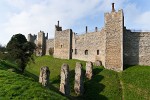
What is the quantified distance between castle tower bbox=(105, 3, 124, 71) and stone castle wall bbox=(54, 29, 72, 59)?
13.5 m

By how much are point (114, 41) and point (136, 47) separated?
128 inches

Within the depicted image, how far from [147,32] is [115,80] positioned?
927 centimetres

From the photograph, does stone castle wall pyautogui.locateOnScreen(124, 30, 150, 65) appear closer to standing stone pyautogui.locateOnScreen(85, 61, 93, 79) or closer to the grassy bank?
standing stone pyautogui.locateOnScreen(85, 61, 93, 79)

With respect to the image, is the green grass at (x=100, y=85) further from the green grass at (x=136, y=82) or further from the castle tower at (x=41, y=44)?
the castle tower at (x=41, y=44)

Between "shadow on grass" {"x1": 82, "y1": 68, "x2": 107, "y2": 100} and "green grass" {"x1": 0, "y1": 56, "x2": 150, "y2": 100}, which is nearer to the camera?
"green grass" {"x1": 0, "y1": 56, "x2": 150, "y2": 100}

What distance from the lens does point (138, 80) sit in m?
33.0

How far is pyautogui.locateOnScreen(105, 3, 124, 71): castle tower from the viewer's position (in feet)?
122

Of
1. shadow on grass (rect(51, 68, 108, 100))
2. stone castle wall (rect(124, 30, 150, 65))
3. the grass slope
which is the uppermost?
stone castle wall (rect(124, 30, 150, 65))

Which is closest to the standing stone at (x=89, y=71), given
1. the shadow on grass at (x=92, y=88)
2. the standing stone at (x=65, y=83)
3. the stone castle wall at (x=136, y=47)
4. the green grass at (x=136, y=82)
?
the shadow on grass at (x=92, y=88)

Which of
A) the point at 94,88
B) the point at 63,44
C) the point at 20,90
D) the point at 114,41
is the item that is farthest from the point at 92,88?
the point at 63,44

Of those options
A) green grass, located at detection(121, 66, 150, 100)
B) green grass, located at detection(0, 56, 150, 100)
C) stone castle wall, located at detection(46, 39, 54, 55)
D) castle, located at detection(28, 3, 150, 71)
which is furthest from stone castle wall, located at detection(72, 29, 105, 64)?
stone castle wall, located at detection(46, 39, 54, 55)

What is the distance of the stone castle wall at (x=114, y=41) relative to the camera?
1465 inches

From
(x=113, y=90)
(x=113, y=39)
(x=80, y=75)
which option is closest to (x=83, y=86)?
(x=80, y=75)

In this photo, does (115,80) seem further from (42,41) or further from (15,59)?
(42,41)
